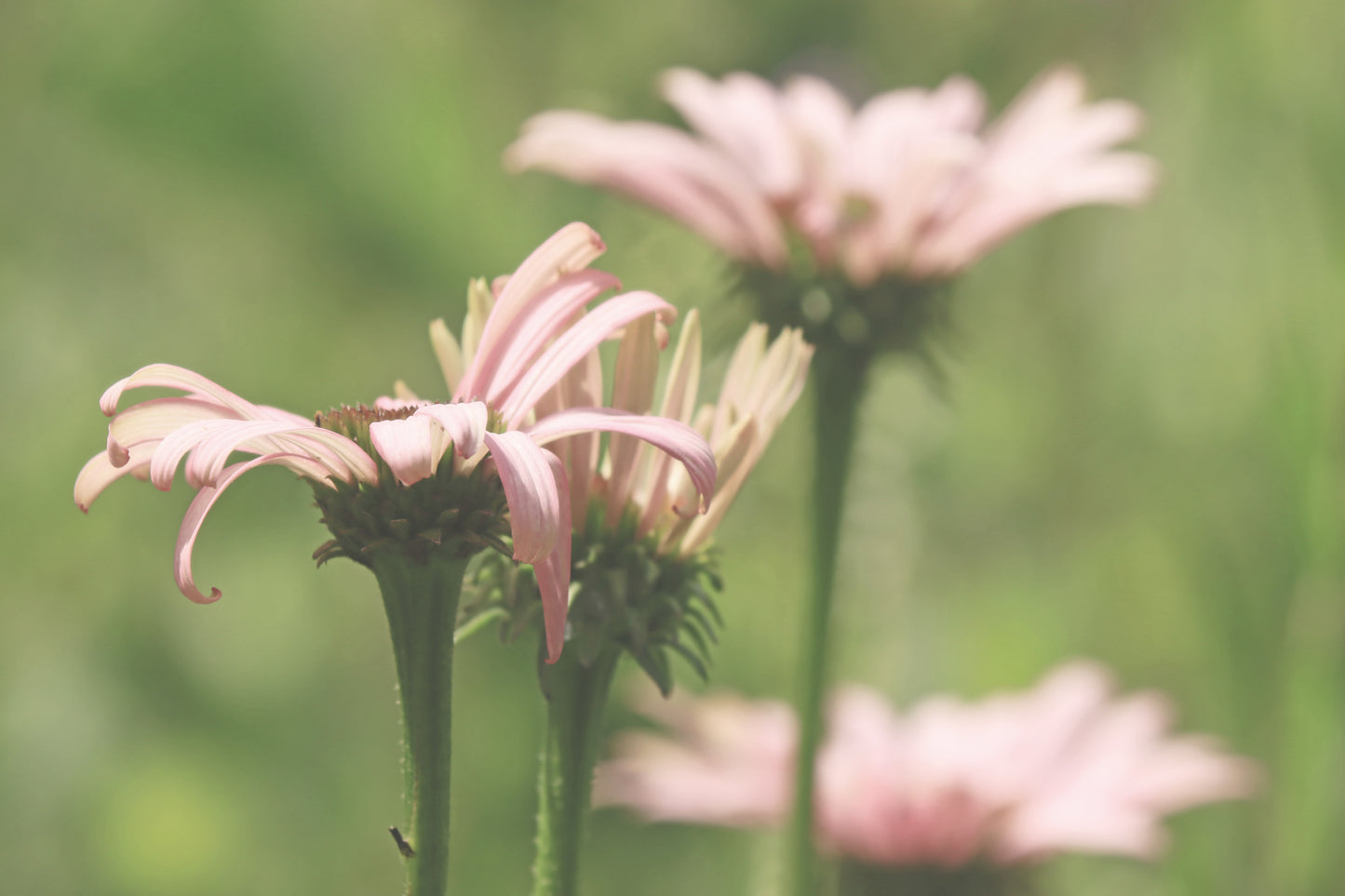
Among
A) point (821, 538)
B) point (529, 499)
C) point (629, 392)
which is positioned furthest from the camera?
point (821, 538)

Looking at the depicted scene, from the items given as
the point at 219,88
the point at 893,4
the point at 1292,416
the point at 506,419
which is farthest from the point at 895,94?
the point at 893,4

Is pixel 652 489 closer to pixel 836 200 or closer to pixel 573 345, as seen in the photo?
pixel 573 345

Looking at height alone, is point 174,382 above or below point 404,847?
above

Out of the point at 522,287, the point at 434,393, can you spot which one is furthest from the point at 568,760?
the point at 434,393

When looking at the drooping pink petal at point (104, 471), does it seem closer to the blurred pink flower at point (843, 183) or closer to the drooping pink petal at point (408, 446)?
the drooping pink petal at point (408, 446)

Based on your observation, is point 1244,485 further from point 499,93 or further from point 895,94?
point 499,93

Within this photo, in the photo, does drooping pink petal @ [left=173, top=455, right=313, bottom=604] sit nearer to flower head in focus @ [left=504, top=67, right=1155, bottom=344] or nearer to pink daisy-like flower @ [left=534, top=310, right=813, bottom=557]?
pink daisy-like flower @ [left=534, top=310, right=813, bottom=557]
